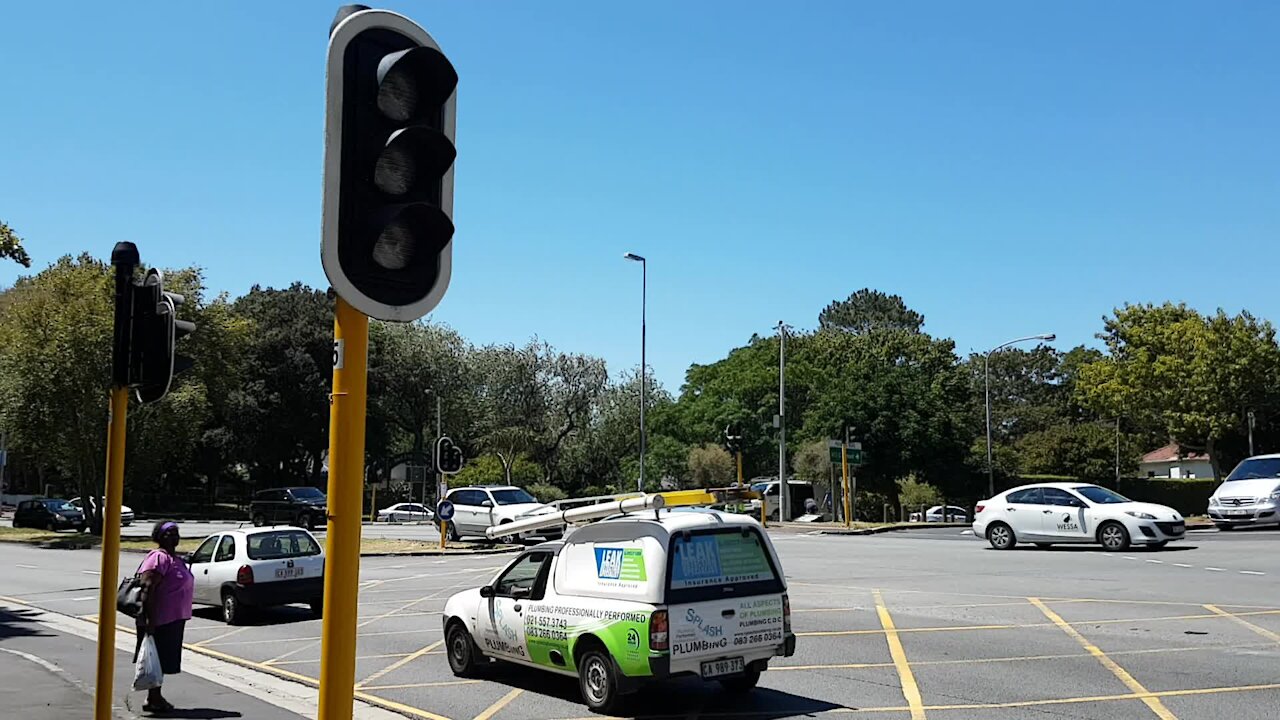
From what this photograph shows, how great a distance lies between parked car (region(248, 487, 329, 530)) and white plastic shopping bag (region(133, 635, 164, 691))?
104 feet

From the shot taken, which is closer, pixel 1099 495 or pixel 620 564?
pixel 620 564

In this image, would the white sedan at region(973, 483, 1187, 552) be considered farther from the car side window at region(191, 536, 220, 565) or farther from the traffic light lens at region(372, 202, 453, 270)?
the traffic light lens at region(372, 202, 453, 270)

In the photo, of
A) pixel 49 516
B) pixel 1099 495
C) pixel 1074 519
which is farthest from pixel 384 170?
pixel 49 516

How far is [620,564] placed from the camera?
400 inches

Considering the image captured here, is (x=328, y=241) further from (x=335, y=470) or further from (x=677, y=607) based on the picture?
(x=677, y=607)

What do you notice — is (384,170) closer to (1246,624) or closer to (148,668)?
(148,668)

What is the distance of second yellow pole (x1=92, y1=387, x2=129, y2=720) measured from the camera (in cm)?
595

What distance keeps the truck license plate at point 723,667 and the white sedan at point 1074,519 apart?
17543mm

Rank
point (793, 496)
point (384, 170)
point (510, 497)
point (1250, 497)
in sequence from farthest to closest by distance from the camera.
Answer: point (793, 496), point (510, 497), point (1250, 497), point (384, 170)

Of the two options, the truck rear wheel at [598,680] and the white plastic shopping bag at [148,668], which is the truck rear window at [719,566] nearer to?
the truck rear wheel at [598,680]

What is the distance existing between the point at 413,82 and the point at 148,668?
805cm

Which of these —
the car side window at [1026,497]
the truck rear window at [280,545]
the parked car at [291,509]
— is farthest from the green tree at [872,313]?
the truck rear window at [280,545]

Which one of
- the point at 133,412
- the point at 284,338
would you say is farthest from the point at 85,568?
the point at 284,338

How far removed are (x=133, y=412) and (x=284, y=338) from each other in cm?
2659
